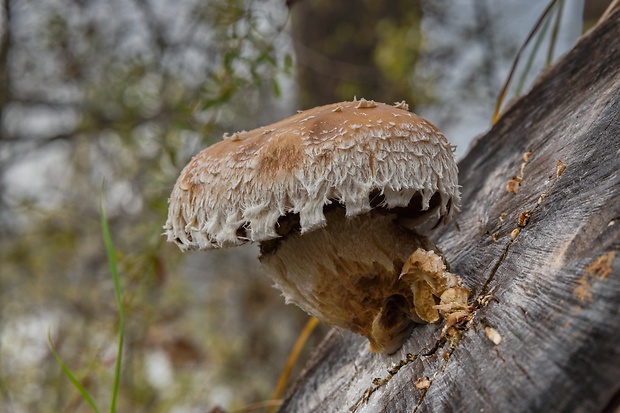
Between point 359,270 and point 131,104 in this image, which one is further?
point 131,104

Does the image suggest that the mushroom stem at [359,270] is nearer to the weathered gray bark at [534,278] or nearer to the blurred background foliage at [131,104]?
the weathered gray bark at [534,278]

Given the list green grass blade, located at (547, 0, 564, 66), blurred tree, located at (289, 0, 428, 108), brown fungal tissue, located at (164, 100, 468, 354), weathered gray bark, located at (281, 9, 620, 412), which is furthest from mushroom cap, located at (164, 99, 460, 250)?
blurred tree, located at (289, 0, 428, 108)

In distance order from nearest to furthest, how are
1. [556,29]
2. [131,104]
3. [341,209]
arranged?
1. [341,209]
2. [556,29]
3. [131,104]

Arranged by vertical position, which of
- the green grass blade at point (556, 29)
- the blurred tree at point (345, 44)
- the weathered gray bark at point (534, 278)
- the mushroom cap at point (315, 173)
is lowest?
the weathered gray bark at point (534, 278)

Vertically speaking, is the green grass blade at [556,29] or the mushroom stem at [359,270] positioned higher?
the green grass blade at [556,29]

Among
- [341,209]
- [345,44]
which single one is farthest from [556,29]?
[345,44]

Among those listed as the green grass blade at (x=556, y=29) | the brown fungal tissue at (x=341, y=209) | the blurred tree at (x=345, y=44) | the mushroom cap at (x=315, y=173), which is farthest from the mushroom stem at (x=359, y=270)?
the blurred tree at (x=345, y=44)

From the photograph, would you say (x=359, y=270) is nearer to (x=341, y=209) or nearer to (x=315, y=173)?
(x=341, y=209)
